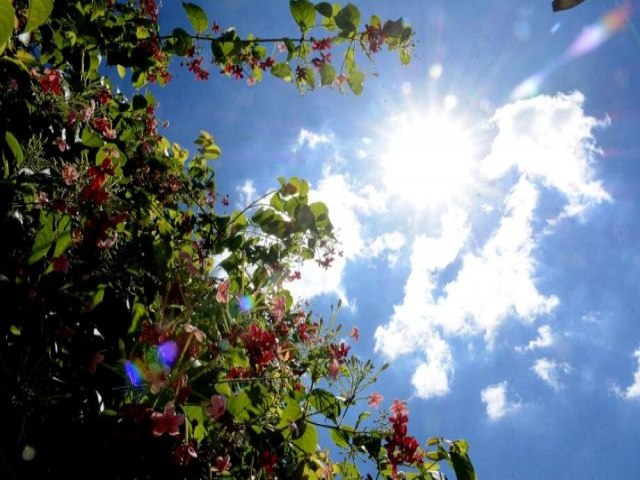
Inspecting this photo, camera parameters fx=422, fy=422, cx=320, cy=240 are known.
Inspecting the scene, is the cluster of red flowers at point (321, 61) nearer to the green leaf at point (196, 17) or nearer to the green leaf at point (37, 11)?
the green leaf at point (196, 17)

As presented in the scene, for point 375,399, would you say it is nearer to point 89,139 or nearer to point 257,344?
point 257,344

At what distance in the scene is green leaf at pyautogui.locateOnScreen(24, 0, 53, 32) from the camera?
825mm

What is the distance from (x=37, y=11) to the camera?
0.83 metres

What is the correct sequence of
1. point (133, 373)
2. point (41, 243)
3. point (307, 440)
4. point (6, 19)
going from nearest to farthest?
1. point (6, 19)
2. point (41, 243)
3. point (133, 373)
4. point (307, 440)

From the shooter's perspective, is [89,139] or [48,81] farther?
[89,139]

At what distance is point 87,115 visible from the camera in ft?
7.14

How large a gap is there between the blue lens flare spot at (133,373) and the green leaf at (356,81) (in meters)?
2.45

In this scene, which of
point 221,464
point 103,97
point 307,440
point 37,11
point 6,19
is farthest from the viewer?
point 103,97

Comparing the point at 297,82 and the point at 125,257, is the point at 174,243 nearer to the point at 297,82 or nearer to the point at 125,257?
the point at 125,257

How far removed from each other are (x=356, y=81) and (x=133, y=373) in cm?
251

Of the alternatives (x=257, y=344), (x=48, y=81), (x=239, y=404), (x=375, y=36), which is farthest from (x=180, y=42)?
(x=239, y=404)

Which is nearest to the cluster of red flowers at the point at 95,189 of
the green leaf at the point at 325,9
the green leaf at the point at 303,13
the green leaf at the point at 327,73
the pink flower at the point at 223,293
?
the pink flower at the point at 223,293

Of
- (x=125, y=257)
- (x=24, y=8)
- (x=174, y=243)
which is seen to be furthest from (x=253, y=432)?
(x=24, y=8)

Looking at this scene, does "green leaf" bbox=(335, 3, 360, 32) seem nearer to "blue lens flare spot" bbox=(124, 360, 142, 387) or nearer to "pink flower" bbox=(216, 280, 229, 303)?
"pink flower" bbox=(216, 280, 229, 303)
